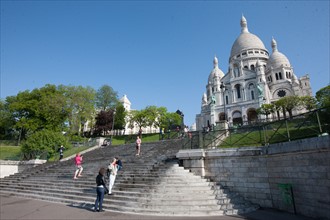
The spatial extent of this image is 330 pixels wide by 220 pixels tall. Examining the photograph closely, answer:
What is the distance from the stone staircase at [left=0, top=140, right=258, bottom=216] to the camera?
688 cm

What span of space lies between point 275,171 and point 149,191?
Result: 16.1 ft

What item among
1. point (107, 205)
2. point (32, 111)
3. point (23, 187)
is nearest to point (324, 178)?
point (107, 205)

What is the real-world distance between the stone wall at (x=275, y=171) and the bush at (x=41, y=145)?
49.2ft

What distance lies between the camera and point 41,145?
61.0 feet

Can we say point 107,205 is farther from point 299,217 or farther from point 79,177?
point 299,217

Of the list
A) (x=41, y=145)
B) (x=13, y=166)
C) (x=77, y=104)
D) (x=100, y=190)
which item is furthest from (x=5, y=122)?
(x=100, y=190)

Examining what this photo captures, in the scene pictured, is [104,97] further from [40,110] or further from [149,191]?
[149,191]

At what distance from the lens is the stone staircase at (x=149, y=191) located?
22.6ft

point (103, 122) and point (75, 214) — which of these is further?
point (103, 122)

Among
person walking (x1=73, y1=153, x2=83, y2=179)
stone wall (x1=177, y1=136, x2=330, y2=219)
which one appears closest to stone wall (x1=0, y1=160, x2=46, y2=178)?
person walking (x1=73, y1=153, x2=83, y2=179)

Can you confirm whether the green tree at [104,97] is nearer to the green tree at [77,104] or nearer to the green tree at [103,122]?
the green tree at [103,122]

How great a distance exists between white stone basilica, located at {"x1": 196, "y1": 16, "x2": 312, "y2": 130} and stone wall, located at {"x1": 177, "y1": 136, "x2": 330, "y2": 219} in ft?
126

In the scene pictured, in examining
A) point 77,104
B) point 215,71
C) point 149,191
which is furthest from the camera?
point 215,71

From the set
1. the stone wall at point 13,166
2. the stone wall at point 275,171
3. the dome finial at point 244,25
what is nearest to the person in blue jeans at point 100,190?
the stone wall at point 275,171
